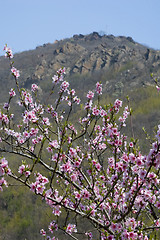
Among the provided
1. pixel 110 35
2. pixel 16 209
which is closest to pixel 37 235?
pixel 16 209

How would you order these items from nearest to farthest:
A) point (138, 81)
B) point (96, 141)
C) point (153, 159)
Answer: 1. point (153, 159)
2. point (96, 141)
3. point (138, 81)

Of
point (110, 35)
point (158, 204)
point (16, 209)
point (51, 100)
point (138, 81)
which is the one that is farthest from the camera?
point (110, 35)

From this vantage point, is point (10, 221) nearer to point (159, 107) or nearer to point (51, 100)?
point (159, 107)

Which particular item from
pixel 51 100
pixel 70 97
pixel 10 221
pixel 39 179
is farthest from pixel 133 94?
pixel 39 179

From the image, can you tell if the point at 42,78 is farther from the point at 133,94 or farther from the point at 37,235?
the point at 37,235

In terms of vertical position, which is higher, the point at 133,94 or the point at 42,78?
the point at 42,78

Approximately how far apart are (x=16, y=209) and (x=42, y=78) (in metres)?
41.3

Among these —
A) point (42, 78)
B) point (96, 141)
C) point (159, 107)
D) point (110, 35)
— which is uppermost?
point (110, 35)

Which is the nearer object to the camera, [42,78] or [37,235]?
[37,235]

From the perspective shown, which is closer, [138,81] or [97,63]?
[138,81]

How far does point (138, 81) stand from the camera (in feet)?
121

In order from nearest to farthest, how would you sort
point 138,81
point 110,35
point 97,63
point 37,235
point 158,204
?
1. point 158,204
2. point 37,235
3. point 138,81
4. point 97,63
5. point 110,35

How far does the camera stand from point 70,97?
525 centimetres

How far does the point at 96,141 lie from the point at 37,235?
900 cm
